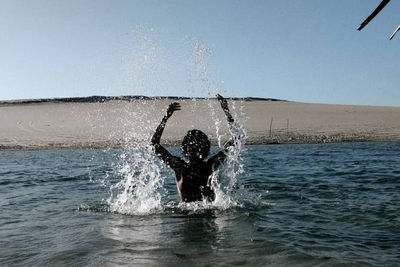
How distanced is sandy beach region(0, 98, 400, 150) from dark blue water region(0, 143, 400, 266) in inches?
480

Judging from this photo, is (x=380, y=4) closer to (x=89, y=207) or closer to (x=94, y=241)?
(x=94, y=241)

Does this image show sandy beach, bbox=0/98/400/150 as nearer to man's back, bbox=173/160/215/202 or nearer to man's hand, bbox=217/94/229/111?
man's back, bbox=173/160/215/202

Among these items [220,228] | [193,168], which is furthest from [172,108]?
[220,228]

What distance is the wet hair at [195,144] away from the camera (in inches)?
238

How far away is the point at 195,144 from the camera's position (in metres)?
6.10

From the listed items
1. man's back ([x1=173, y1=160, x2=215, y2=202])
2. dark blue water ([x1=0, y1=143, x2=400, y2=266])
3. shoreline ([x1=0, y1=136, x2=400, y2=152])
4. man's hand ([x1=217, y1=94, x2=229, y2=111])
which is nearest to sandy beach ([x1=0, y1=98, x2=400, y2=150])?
shoreline ([x1=0, y1=136, x2=400, y2=152])

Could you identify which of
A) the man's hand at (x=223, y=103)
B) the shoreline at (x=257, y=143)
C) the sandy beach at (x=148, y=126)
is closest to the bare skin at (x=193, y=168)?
the man's hand at (x=223, y=103)

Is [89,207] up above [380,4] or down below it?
below

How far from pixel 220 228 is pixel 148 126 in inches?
1124

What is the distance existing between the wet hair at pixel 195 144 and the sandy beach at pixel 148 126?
1430 centimetres

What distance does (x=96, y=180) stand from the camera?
38.9 ft

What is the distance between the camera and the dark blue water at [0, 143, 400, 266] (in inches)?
165

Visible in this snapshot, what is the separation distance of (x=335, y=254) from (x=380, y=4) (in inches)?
131

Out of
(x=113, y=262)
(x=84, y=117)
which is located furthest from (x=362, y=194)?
(x=84, y=117)
